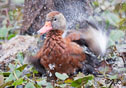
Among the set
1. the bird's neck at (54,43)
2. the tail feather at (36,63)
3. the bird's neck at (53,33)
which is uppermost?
the bird's neck at (53,33)

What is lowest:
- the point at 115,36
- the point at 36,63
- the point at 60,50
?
the point at 36,63

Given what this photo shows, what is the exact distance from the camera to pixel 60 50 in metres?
3.82

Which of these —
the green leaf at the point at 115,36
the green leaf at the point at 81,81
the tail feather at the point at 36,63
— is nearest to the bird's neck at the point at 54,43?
the tail feather at the point at 36,63

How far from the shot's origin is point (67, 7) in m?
3.73

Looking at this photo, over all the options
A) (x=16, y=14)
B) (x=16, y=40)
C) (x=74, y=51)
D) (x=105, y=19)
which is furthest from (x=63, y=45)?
(x=16, y=14)

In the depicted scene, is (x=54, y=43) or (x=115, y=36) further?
(x=54, y=43)

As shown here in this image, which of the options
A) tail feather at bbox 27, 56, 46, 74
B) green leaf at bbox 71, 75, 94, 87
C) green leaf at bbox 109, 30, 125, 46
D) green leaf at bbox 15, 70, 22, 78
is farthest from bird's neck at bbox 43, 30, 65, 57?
green leaf at bbox 71, 75, 94, 87

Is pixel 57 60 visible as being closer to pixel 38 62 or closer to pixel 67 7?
pixel 38 62

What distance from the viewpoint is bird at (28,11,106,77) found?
3814 mm

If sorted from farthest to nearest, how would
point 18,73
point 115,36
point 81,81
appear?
point 115,36 < point 18,73 < point 81,81

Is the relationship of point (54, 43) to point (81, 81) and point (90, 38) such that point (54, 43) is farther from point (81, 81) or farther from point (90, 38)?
point (81, 81)

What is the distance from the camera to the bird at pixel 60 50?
3.81 m

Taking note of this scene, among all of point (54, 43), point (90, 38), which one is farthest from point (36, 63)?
point (90, 38)

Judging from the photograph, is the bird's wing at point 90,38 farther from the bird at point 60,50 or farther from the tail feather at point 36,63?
the tail feather at point 36,63
